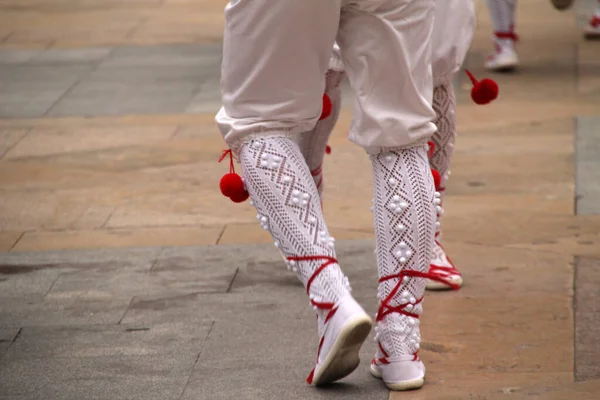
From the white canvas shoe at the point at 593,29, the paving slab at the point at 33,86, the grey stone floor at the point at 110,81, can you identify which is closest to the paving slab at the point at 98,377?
the grey stone floor at the point at 110,81

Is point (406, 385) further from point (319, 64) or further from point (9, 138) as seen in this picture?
point (9, 138)

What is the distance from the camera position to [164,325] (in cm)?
339

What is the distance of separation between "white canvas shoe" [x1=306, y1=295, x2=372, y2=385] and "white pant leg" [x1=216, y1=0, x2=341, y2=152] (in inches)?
16.1

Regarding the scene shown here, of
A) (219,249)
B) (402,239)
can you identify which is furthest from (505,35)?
(402,239)

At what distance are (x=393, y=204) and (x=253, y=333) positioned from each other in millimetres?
677

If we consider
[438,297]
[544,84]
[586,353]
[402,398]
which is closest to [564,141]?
[544,84]

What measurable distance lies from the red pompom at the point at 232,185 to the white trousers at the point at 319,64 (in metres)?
0.07

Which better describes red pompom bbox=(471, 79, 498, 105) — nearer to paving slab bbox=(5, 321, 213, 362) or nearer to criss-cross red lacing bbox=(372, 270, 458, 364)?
criss-cross red lacing bbox=(372, 270, 458, 364)

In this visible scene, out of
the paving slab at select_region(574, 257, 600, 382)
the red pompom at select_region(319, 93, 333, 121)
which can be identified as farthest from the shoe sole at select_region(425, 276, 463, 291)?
the red pompom at select_region(319, 93, 333, 121)

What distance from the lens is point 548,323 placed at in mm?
3305

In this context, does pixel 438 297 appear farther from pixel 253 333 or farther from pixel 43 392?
pixel 43 392

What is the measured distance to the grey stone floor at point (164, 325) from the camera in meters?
2.94

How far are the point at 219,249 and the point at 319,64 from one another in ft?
5.08

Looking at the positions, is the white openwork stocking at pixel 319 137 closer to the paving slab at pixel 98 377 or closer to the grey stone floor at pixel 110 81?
the paving slab at pixel 98 377
